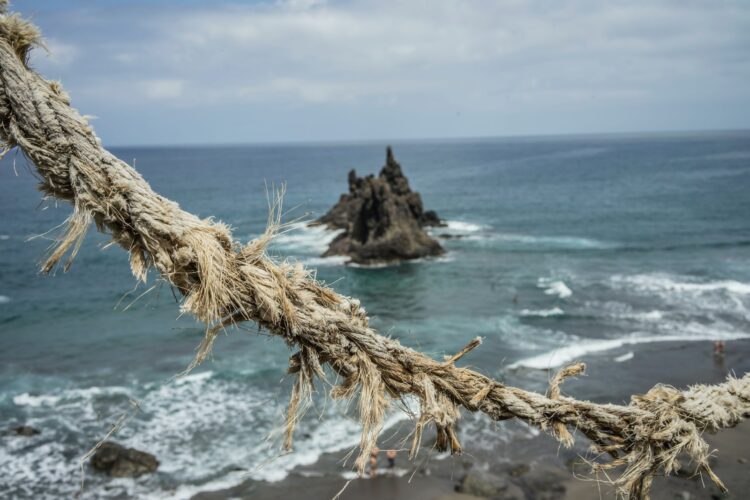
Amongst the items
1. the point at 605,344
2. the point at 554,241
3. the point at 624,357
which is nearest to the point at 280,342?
the point at 605,344

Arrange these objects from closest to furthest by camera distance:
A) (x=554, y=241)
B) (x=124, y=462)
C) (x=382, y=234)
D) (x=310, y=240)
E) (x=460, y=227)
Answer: (x=124, y=462) < (x=382, y=234) < (x=554, y=241) < (x=310, y=240) < (x=460, y=227)

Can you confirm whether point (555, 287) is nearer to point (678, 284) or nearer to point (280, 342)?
point (678, 284)

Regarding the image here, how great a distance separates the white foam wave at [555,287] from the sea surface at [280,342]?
228 millimetres

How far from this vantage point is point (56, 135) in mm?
1909

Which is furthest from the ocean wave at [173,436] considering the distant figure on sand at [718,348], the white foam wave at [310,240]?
the white foam wave at [310,240]

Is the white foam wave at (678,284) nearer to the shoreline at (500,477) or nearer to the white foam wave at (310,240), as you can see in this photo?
the shoreline at (500,477)

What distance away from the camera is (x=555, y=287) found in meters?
37.2

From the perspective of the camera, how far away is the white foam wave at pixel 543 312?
32062mm

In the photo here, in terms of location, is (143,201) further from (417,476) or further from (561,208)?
(561,208)

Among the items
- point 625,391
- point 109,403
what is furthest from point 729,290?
point 109,403

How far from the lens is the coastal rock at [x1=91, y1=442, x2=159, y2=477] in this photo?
56.7 ft

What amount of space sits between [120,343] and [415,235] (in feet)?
80.1

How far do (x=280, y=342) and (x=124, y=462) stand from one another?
10886 millimetres

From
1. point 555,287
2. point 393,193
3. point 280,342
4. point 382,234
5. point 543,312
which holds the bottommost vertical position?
point 543,312
